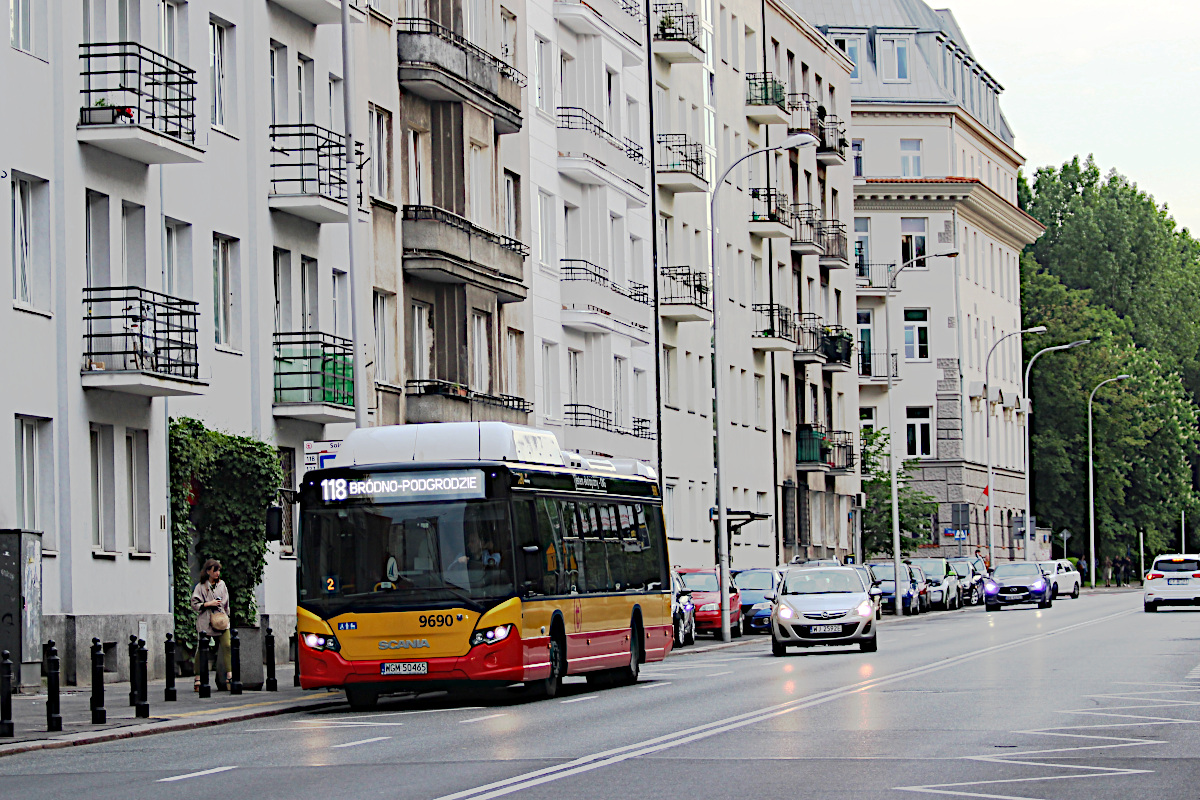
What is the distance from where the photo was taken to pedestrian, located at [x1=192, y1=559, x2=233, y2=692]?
2716cm

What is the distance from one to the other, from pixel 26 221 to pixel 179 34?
5.73 meters

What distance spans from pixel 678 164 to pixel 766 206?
10.2 metres

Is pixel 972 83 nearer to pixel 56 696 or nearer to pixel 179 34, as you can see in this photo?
pixel 179 34

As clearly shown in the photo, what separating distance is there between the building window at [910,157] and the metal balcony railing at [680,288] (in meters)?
36.0

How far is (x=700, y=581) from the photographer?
4825 cm

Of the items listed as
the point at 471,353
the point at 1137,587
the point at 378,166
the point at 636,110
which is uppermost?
the point at 636,110

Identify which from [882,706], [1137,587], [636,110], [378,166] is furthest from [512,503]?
[1137,587]

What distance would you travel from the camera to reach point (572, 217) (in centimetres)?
5341

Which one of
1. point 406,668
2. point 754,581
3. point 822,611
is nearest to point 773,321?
point 754,581

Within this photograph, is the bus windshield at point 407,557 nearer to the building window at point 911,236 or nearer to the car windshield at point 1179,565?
the car windshield at point 1179,565

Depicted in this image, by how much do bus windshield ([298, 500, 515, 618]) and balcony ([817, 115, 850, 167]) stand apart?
54.5 meters

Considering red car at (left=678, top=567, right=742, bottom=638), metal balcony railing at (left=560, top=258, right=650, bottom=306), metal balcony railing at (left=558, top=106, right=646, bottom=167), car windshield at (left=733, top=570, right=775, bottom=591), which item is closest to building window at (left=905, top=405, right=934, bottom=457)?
metal balcony railing at (left=558, top=106, right=646, bottom=167)

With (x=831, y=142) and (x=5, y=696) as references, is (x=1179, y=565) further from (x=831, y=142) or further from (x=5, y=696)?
(x=5, y=696)

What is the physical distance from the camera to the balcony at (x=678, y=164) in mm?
60406
